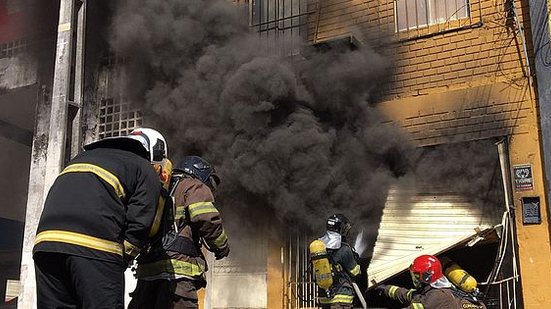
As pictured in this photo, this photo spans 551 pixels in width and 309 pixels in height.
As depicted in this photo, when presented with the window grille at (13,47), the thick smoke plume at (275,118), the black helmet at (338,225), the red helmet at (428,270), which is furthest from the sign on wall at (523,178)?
the window grille at (13,47)

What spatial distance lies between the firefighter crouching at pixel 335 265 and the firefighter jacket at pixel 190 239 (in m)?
2.30

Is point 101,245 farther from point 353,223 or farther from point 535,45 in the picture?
point 535,45

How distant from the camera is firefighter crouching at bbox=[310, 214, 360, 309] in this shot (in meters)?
6.69

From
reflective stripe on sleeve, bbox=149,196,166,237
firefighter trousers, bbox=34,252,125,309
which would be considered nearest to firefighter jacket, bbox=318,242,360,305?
reflective stripe on sleeve, bbox=149,196,166,237

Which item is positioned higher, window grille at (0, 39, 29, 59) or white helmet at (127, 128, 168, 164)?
window grille at (0, 39, 29, 59)

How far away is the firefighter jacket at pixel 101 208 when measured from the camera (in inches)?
131

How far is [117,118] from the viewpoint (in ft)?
32.3

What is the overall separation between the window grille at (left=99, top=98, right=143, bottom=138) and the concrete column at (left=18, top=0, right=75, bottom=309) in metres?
0.60

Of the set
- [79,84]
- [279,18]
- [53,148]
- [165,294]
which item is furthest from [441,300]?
[79,84]

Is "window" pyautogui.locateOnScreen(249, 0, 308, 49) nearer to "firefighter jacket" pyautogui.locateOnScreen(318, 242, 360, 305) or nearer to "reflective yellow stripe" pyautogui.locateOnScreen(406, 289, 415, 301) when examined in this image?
"firefighter jacket" pyautogui.locateOnScreen(318, 242, 360, 305)

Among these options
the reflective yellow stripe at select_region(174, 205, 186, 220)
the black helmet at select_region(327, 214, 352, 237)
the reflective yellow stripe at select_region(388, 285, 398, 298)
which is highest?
the black helmet at select_region(327, 214, 352, 237)

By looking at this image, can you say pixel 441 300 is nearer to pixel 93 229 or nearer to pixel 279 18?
pixel 93 229

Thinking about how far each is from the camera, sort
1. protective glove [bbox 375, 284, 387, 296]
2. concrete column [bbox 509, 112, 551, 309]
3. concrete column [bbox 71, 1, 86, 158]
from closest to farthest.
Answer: concrete column [bbox 509, 112, 551, 309] < protective glove [bbox 375, 284, 387, 296] < concrete column [bbox 71, 1, 86, 158]

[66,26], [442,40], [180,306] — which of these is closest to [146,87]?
[66,26]
